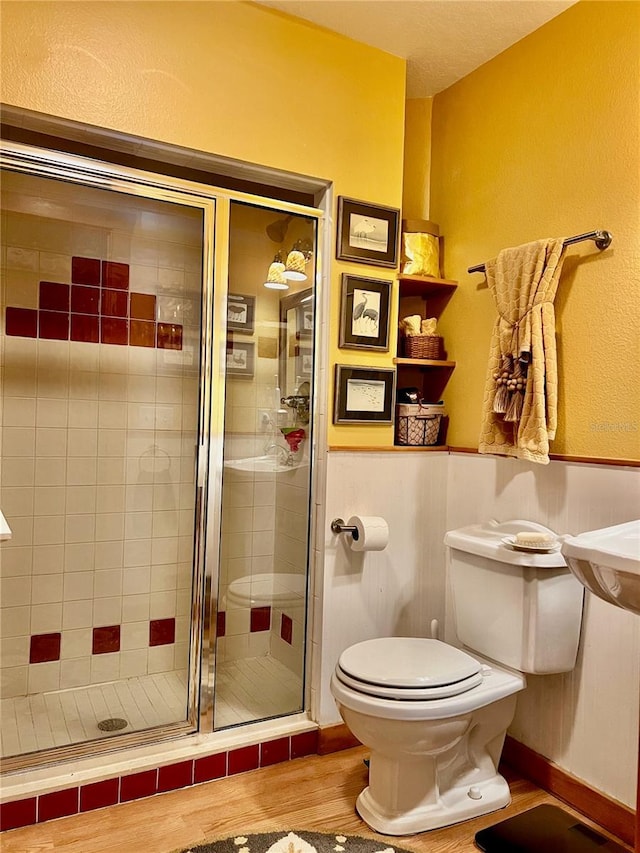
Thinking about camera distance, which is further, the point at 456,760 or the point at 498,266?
the point at 498,266

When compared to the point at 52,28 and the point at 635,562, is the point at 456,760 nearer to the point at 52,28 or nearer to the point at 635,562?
the point at 635,562

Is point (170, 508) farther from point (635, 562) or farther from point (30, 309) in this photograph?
point (635, 562)

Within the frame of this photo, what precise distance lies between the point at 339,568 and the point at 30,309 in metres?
1.59

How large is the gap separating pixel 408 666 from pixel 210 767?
0.78 m

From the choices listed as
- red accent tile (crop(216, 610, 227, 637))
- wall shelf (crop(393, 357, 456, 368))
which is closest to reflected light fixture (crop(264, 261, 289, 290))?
wall shelf (crop(393, 357, 456, 368))

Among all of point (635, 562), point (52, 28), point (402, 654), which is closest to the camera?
point (635, 562)

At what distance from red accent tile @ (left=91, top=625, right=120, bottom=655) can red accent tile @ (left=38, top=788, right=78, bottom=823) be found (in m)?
0.81

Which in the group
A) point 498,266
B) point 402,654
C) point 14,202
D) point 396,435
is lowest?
point 402,654

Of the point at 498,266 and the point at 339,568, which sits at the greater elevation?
the point at 498,266

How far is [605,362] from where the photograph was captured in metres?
1.89

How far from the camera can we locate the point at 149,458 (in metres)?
2.63

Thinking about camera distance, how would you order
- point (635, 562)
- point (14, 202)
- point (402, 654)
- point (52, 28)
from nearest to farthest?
point (635, 562), point (52, 28), point (402, 654), point (14, 202)

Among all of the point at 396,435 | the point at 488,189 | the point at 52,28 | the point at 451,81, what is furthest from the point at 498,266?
the point at 52,28

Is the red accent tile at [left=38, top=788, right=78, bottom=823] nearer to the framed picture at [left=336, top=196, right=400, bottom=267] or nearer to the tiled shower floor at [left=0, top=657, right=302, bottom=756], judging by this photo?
the tiled shower floor at [left=0, top=657, right=302, bottom=756]
